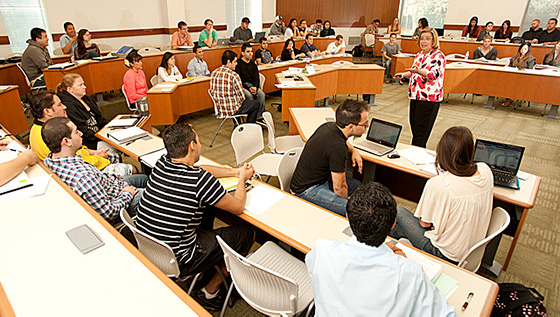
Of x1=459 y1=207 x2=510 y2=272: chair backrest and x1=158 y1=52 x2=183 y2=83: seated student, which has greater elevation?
x1=158 y1=52 x2=183 y2=83: seated student

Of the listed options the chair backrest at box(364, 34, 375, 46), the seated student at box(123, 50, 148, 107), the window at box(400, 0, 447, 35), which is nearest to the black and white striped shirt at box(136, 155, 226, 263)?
the seated student at box(123, 50, 148, 107)

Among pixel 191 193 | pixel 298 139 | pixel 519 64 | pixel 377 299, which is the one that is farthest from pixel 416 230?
pixel 519 64

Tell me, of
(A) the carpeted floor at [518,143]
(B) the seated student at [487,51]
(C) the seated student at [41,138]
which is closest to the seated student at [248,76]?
(A) the carpeted floor at [518,143]

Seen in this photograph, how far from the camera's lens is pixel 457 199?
6.25ft

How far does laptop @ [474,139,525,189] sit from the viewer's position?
250cm

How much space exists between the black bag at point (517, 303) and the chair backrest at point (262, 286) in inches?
47.1

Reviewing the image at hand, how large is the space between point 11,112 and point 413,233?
5.68 meters

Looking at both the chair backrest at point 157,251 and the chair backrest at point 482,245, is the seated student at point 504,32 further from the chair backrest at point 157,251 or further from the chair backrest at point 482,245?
the chair backrest at point 157,251

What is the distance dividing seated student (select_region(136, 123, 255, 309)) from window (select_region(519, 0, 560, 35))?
500 inches

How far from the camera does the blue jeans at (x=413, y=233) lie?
215cm

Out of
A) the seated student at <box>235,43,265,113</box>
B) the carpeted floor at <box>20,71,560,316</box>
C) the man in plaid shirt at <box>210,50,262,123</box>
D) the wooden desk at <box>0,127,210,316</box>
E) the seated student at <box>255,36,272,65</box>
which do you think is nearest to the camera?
the wooden desk at <box>0,127,210,316</box>

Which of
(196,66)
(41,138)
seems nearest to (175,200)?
(41,138)

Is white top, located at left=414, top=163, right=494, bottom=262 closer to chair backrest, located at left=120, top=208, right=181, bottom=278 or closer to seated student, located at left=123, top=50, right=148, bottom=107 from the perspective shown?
chair backrest, located at left=120, top=208, right=181, bottom=278

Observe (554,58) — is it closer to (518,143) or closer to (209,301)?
(518,143)
